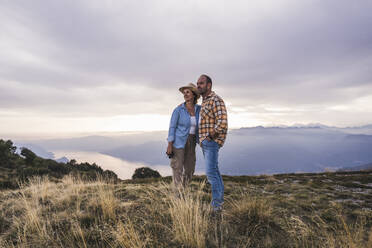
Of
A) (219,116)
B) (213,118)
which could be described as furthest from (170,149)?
(219,116)

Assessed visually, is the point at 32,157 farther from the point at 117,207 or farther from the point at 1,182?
the point at 117,207

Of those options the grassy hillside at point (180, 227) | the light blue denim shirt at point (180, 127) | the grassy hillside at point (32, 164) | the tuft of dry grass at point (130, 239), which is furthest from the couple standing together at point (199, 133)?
the grassy hillside at point (32, 164)

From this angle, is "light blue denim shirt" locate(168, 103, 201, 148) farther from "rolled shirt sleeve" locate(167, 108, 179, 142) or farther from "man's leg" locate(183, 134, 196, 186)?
"man's leg" locate(183, 134, 196, 186)

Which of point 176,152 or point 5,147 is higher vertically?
point 176,152

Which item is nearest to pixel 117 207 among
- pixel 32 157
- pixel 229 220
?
pixel 229 220

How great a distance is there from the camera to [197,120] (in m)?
4.05

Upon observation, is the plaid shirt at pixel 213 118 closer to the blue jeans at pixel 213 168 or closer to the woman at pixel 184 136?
the blue jeans at pixel 213 168

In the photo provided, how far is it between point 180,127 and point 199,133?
1.58 ft

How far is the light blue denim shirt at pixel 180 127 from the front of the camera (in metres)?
3.96

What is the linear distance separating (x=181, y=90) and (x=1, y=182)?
1079cm

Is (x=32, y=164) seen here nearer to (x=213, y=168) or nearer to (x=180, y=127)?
(x=180, y=127)

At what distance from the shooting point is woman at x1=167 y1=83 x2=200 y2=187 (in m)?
3.94

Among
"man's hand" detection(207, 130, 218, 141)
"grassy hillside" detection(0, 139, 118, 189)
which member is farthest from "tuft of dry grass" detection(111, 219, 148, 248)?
"grassy hillside" detection(0, 139, 118, 189)

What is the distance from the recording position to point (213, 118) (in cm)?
356
